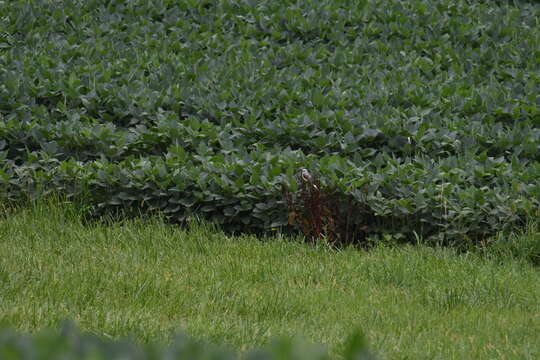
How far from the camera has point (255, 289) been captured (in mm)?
4785

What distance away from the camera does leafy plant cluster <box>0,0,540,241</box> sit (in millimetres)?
5992

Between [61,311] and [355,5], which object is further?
[355,5]

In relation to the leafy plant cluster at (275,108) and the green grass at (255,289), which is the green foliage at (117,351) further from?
the leafy plant cluster at (275,108)

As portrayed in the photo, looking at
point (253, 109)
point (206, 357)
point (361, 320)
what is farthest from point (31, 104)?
point (206, 357)

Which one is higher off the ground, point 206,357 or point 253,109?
point 206,357

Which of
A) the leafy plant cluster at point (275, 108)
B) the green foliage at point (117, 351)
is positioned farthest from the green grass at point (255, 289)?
the green foliage at point (117, 351)

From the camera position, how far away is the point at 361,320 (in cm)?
438

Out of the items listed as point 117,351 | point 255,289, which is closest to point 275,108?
point 255,289

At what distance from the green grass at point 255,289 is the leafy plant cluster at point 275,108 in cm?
35

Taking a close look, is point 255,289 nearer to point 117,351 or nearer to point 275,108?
point 275,108

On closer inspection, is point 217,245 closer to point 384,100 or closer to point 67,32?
point 384,100

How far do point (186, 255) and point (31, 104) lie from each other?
8.49 ft

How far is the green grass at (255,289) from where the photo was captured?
4.02 metres


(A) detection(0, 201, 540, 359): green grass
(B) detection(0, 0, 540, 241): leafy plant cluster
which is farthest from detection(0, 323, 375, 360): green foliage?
(B) detection(0, 0, 540, 241): leafy plant cluster
